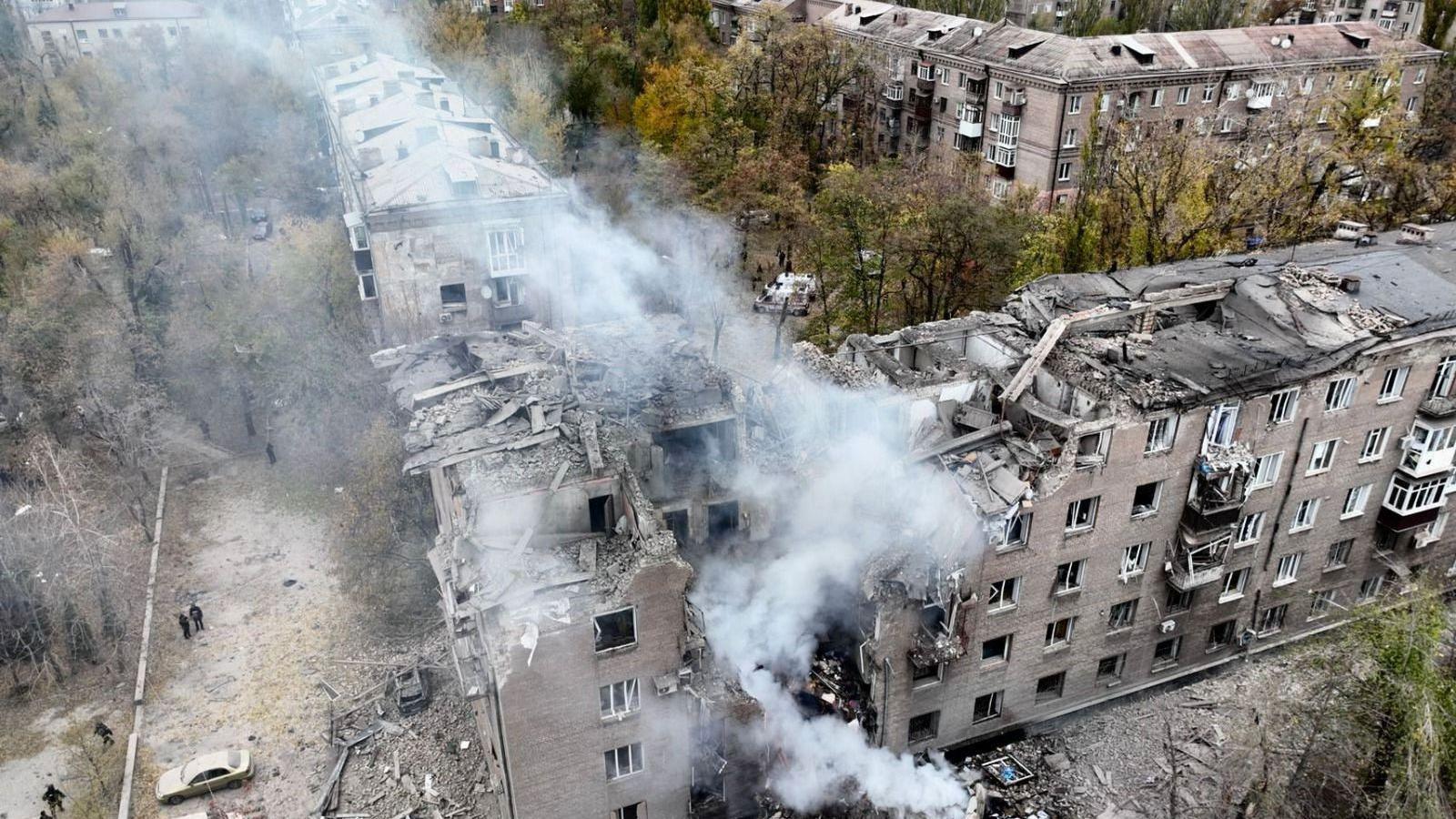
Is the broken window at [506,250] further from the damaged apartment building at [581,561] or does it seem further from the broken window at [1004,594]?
the broken window at [1004,594]

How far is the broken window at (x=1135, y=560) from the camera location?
23.2m

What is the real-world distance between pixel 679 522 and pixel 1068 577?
9.52 m

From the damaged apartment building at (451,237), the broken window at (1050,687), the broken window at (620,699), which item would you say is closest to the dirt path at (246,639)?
the damaged apartment building at (451,237)

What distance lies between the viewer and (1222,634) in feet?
86.7

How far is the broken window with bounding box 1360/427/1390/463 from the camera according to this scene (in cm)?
2450

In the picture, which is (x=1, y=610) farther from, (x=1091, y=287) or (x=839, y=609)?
(x=1091, y=287)

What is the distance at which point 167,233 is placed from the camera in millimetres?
49062

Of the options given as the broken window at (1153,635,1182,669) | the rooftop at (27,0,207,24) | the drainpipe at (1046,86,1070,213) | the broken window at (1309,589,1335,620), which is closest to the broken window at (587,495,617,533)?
the broken window at (1153,635,1182,669)

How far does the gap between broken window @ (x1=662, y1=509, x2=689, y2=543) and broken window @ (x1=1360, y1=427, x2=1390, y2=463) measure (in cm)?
1758

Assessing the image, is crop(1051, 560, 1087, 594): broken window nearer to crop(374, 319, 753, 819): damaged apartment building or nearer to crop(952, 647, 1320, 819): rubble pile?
crop(952, 647, 1320, 819): rubble pile

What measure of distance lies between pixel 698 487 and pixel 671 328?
701cm

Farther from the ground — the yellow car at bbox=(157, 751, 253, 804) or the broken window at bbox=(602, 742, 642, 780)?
the broken window at bbox=(602, 742, 642, 780)

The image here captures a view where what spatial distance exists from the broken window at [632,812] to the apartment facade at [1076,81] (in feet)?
117

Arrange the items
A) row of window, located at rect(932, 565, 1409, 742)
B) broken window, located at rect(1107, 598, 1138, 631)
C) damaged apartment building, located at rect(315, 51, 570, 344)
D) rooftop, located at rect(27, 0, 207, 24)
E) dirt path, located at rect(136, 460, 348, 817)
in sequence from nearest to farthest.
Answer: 1. row of window, located at rect(932, 565, 1409, 742)
2. broken window, located at rect(1107, 598, 1138, 631)
3. dirt path, located at rect(136, 460, 348, 817)
4. damaged apartment building, located at rect(315, 51, 570, 344)
5. rooftop, located at rect(27, 0, 207, 24)
